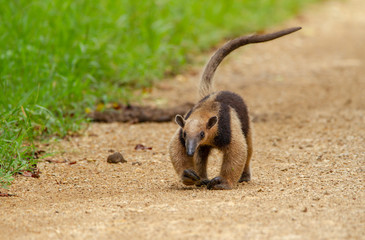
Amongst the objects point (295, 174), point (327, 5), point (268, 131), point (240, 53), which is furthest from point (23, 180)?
point (327, 5)

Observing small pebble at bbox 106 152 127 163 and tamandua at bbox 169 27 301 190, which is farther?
small pebble at bbox 106 152 127 163

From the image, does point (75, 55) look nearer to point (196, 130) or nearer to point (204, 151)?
point (204, 151)

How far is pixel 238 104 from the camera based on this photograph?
17.9 feet

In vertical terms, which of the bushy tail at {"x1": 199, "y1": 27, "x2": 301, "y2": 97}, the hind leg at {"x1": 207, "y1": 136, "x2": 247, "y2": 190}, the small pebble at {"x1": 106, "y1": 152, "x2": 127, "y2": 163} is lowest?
the small pebble at {"x1": 106, "y1": 152, "x2": 127, "y2": 163}

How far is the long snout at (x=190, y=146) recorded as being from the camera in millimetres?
4660

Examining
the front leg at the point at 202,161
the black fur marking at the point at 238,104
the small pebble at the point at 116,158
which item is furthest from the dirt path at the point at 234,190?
the black fur marking at the point at 238,104

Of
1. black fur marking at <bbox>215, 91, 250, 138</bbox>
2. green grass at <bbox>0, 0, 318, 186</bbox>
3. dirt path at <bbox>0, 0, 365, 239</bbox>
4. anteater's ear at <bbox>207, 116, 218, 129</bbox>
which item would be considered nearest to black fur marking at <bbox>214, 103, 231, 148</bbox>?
anteater's ear at <bbox>207, 116, 218, 129</bbox>

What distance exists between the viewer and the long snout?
4.66 m

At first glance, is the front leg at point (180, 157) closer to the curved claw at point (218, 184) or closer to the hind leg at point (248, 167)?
the curved claw at point (218, 184)

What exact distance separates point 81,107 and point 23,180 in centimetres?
223

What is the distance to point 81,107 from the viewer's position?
7.39 m

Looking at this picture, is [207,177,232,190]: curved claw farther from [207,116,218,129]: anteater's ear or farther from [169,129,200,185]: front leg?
[207,116,218,129]: anteater's ear

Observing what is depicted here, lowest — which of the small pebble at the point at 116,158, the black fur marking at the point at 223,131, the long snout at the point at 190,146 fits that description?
the small pebble at the point at 116,158

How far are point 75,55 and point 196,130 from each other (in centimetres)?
347
